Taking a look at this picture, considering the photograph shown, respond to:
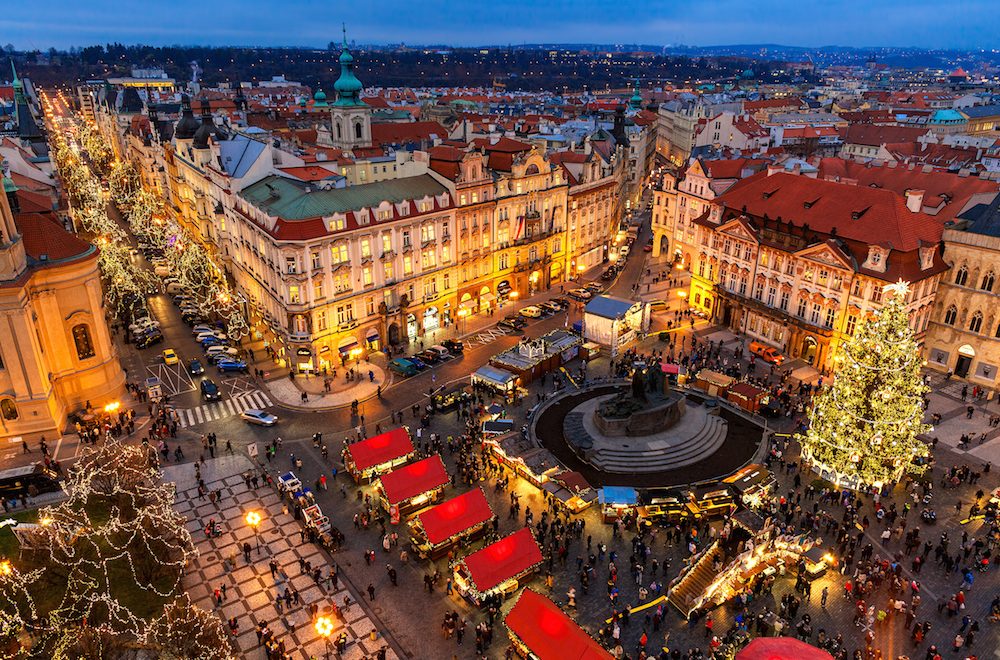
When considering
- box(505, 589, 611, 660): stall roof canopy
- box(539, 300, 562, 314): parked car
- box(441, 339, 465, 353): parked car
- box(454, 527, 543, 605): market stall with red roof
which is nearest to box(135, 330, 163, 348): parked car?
box(441, 339, 465, 353): parked car

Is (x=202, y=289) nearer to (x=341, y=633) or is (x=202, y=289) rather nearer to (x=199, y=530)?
(x=199, y=530)

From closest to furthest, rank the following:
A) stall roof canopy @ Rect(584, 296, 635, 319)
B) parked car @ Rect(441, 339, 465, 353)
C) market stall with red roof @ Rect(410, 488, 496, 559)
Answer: market stall with red roof @ Rect(410, 488, 496, 559) < stall roof canopy @ Rect(584, 296, 635, 319) < parked car @ Rect(441, 339, 465, 353)

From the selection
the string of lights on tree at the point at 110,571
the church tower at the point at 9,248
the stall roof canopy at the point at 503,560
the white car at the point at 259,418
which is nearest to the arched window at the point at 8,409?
the church tower at the point at 9,248

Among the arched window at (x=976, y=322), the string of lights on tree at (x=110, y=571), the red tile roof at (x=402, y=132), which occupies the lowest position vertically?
the string of lights on tree at (x=110, y=571)

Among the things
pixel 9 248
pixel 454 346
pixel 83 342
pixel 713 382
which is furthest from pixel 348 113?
pixel 713 382

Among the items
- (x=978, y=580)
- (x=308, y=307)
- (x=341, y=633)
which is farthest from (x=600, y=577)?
(x=308, y=307)

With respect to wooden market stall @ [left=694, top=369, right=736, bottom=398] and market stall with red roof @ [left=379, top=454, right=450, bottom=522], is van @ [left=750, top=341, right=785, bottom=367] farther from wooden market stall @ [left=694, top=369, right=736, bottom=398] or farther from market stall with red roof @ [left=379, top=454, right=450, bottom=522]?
market stall with red roof @ [left=379, top=454, right=450, bottom=522]

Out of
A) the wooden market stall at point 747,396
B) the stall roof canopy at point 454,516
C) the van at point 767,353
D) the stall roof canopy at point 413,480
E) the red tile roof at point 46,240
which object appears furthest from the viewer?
the van at point 767,353

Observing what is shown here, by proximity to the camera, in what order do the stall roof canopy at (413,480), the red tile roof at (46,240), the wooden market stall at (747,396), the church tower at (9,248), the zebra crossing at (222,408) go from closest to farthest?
the stall roof canopy at (413,480) < the church tower at (9,248) < the red tile roof at (46,240) < the wooden market stall at (747,396) < the zebra crossing at (222,408)

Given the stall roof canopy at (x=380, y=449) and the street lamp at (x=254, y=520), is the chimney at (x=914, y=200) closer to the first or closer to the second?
the stall roof canopy at (x=380, y=449)
